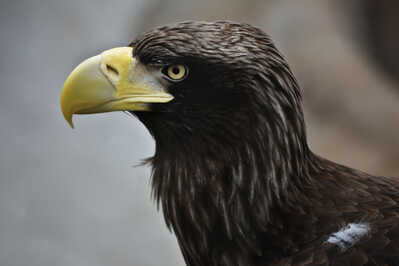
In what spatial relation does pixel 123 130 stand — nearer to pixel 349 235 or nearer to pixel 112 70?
pixel 112 70

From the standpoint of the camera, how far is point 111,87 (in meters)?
1.89

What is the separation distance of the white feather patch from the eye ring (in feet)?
2.21

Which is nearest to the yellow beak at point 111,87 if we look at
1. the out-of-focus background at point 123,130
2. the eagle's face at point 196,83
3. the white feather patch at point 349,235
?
the eagle's face at point 196,83

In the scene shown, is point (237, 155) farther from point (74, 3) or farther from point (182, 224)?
point (74, 3)

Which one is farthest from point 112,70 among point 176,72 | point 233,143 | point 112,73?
point 233,143

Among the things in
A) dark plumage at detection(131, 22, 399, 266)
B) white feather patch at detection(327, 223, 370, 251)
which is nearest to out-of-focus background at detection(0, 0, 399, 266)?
dark plumage at detection(131, 22, 399, 266)

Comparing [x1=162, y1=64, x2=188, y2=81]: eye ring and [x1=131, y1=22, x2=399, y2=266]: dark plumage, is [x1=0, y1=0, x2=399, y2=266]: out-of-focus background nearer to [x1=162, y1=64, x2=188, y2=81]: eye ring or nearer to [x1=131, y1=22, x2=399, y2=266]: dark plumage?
[x1=131, y1=22, x2=399, y2=266]: dark plumage

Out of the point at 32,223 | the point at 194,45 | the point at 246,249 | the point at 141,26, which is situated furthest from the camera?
the point at 141,26

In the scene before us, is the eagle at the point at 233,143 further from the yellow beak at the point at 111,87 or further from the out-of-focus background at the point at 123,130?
the out-of-focus background at the point at 123,130

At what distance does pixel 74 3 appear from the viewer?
219 inches

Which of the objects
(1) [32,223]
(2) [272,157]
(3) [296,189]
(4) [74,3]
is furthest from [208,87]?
(4) [74,3]

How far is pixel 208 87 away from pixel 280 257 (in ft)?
1.92

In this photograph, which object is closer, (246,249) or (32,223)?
(246,249)

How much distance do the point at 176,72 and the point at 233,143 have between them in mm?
281
